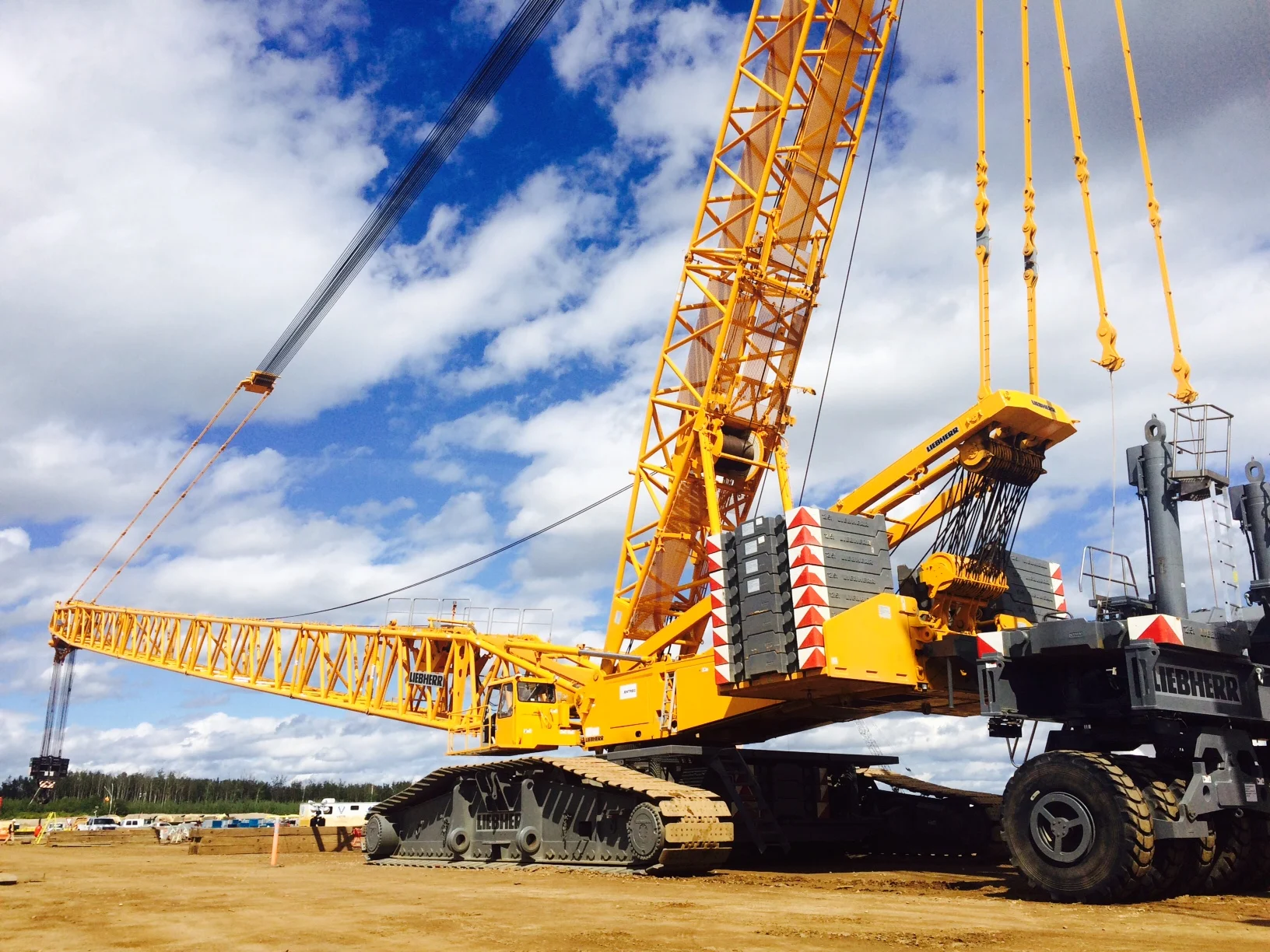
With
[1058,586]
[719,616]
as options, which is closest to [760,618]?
[719,616]

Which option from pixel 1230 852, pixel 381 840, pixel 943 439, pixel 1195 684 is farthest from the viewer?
pixel 381 840

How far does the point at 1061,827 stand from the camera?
1051 centimetres

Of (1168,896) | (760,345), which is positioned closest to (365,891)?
(1168,896)

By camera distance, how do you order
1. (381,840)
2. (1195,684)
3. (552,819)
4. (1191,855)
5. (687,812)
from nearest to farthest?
1. (1191,855)
2. (1195,684)
3. (687,812)
4. (552,819)
5. (381,840)

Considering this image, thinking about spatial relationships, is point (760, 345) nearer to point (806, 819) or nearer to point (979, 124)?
point (979, 124)

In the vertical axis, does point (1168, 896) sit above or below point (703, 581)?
below

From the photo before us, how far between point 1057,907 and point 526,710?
11.9 metres

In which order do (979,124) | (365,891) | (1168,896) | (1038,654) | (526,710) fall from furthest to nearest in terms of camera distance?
(526,710) → (979,124) → (365,891) → (1038,654) → (1168,896)

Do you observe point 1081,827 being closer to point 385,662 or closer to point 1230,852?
point 1230,852

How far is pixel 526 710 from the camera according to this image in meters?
20.2

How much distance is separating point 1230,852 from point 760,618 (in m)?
6.01

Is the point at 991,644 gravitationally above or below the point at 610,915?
above

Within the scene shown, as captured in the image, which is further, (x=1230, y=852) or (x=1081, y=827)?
(x=1230, y=852)

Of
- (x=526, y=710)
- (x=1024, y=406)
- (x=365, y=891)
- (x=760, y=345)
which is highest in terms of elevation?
(x=760, y=345)
